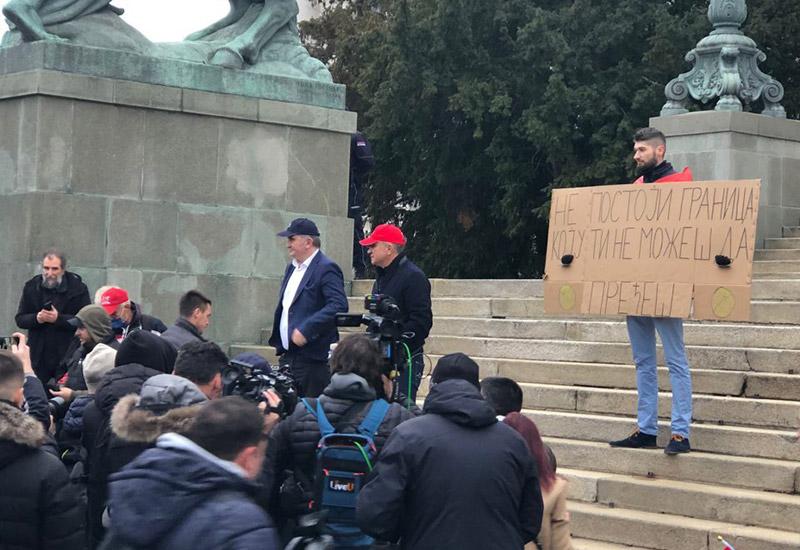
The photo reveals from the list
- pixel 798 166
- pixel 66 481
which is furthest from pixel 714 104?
pixel 66 481

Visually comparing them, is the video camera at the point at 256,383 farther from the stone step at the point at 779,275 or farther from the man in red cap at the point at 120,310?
the stone step at the point at 779,275

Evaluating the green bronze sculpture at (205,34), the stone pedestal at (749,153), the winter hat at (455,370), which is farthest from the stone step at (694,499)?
the green bronze sculpture at (205,34)

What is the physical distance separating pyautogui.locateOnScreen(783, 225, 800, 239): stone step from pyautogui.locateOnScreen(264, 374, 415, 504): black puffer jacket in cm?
919

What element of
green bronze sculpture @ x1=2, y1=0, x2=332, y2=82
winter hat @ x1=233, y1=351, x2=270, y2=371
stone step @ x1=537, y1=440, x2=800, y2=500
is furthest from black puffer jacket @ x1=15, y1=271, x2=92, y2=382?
winter hat @ x1=233, y1=351, x2=270, y2=371

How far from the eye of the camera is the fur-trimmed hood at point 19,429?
5.30 m

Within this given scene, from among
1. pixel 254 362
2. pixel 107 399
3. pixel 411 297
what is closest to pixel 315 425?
pixel 254 362

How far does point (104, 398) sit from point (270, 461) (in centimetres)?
103

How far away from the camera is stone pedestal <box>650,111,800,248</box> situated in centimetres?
1466

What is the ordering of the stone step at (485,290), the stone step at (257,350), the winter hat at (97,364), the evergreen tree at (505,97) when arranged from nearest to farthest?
the winter hat at (97,364) < the stone step at (257,350) < the stone step at (485,290) < the evergreen tree at (505,97)

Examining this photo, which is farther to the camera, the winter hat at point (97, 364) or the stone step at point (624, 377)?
the stone step at point (624, 377)

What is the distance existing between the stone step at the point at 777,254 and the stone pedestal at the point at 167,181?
12.8ft

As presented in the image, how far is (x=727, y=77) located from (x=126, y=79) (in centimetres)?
595

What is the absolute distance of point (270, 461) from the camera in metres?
6.14

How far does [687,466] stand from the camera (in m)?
9.02
